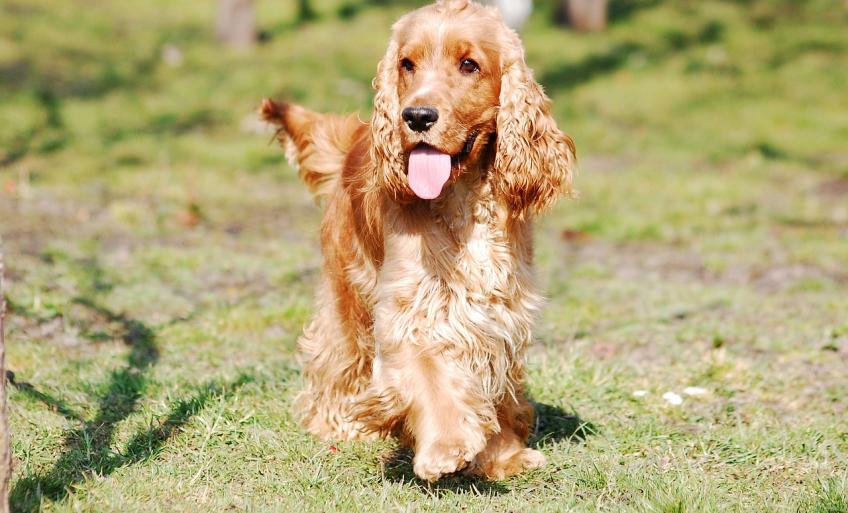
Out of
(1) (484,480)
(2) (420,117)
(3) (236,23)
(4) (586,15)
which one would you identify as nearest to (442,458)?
(1) (484,480)

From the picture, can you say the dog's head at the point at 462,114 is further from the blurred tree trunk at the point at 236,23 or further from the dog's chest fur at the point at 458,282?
the blurred tree trunk at the point at 236,23

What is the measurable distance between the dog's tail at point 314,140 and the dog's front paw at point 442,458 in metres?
1.63

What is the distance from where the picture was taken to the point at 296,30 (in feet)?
62.2

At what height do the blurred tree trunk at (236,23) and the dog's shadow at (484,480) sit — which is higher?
the dog's shadow at (484,480)

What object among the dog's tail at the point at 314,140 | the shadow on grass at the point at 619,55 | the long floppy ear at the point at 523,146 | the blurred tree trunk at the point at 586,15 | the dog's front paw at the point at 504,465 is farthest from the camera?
the blurred tree trunk at the point at 586,15

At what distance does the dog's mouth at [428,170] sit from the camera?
147 inches

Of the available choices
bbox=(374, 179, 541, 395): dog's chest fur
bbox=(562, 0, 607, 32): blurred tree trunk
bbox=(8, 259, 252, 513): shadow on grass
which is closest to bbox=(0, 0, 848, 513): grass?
bbox=(8, 259, 252, 513): shadow on grass

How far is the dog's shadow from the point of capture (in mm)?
3959

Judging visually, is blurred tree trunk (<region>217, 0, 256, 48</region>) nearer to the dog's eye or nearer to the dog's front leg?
the dog's eye

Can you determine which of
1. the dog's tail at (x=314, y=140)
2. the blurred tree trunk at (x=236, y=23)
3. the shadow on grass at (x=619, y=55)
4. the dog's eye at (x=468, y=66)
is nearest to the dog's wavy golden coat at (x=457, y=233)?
the dog's eye at (x=468, y=66)

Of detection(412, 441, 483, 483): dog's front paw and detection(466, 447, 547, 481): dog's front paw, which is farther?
detection(466, 447, 547, 481): dog's front paw

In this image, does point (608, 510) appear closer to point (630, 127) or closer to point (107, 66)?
point (630, 127)

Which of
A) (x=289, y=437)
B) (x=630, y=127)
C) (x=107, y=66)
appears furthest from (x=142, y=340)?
(x=107, y=66)

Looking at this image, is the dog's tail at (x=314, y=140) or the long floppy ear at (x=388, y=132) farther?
the dog's tail at (x=314, y=140)
